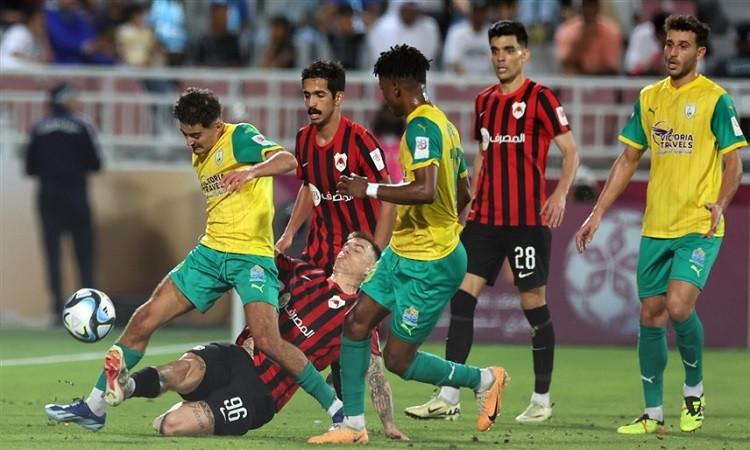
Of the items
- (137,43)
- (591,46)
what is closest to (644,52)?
(591,46)

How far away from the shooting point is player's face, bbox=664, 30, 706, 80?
351 inches

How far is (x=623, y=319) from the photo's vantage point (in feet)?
49.0

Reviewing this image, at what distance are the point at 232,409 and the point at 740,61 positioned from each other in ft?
31.4

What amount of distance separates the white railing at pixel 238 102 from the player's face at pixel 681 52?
712cm

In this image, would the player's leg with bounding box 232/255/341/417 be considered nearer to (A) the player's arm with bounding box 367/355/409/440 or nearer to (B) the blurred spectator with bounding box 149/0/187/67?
(A) the player's arm with bounding box 367/355/409/440

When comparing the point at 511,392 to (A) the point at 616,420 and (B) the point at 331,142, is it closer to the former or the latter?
(A) the point at 616,420

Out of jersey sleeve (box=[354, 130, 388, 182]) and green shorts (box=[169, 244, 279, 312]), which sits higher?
jersey sleeve (box=[354, 130, 388, 182])

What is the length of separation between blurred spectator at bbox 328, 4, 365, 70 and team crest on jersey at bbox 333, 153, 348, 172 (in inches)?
352

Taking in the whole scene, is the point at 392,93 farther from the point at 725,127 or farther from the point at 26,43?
the point at 26,43

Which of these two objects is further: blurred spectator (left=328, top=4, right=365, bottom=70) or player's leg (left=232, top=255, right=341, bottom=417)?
blurred spectator (left=328, top=4, right=365, bottom=70)

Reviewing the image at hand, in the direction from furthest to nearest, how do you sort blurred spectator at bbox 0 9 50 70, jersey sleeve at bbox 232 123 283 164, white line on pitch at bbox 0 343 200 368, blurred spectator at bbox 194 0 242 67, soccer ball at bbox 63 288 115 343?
1. blurred spectator at bbox 194 0 242 67
2. blurred spectator at bbox 0 9 50 70
3. white line on pitch at bbox 0 343 200 368
4. jersey sleeve at bbox 232 123 283 164
5. soccer ball at bbox 63 288 115 343

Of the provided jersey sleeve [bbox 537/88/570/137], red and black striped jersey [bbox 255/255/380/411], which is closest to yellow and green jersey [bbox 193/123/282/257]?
red and black striped jersey [bbox 255/255/380/411]

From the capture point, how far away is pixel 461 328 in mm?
9953

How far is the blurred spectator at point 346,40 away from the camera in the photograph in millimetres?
18125
